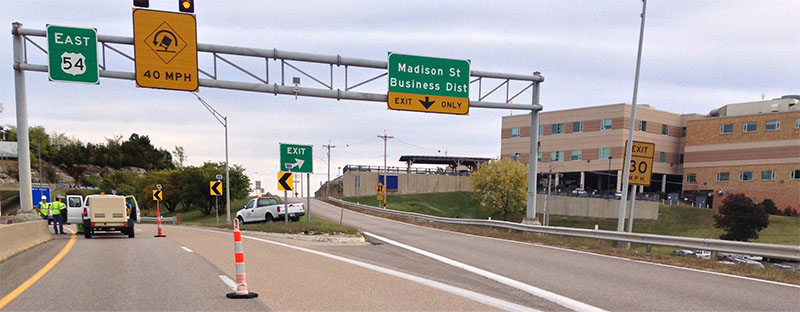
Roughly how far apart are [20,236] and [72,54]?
5.51 m

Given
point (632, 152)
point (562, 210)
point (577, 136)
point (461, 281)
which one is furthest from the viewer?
point (577, 136)

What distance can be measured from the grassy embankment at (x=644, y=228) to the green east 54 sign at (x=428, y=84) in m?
5.62

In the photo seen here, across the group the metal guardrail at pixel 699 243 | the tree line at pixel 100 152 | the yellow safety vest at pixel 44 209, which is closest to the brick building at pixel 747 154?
the metal guardrail at pixel 699 243

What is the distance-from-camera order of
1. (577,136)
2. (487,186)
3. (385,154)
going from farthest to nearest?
1. (385,154)
2. (577,136)
3. (487,186)

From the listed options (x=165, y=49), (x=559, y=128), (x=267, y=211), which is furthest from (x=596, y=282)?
(x=559, y=128)

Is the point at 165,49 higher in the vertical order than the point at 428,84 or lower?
higher

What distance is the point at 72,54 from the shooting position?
15.3 m

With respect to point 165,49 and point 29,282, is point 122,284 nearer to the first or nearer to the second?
point 29,282

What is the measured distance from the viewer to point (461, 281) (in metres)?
8.58

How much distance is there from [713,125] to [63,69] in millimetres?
67632

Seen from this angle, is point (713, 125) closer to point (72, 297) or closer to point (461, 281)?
point (461, 281)

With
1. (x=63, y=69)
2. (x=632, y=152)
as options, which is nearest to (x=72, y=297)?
(x=63, y=69)

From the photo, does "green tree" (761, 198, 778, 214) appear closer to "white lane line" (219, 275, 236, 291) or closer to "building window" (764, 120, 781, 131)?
"building window" (764, 120, 781, 131)

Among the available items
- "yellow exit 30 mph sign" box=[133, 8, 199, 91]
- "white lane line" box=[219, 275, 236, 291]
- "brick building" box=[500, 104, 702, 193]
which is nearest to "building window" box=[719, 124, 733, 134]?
"brick building" box=[500, 104, 702, 193]
